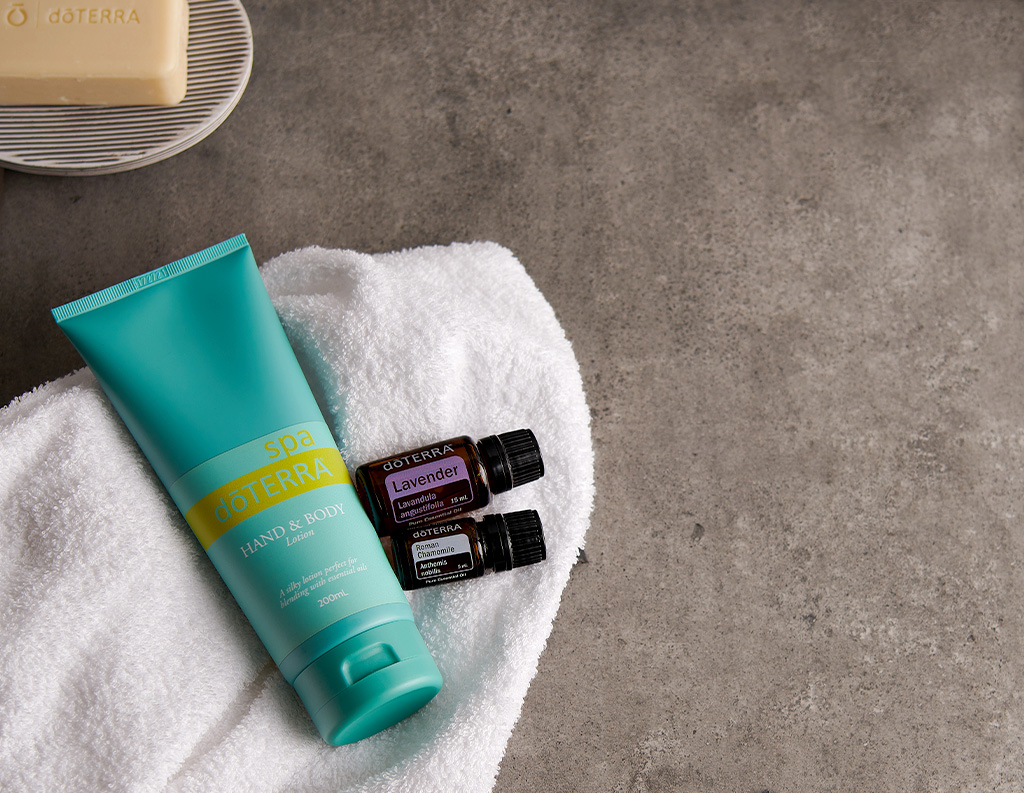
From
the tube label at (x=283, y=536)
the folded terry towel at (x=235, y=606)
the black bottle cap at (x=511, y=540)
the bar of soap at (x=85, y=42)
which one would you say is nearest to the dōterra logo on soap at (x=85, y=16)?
the bar of soap at (x=85, y=42)

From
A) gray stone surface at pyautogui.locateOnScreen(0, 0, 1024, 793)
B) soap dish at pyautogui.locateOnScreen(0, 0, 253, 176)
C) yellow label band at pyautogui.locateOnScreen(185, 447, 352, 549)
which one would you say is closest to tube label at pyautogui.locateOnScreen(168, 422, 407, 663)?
yellow label band at pyautogui.locateOnScreen(185, 447, 352, 549)

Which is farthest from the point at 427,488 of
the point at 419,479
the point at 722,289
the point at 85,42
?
the point at 85,42

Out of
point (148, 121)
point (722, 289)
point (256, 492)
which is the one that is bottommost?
point (722, 289)

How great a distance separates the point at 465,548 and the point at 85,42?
19.9 inches

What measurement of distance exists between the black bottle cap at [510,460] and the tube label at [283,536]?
98 mm

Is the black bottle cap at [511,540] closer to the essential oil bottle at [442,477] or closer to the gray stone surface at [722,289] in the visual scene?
the essential oil bottle at [442,477]

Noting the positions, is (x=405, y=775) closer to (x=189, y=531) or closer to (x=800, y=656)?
(x=189, y=531)

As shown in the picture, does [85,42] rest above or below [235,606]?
above

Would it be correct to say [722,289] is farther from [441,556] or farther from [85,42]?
[85,42]

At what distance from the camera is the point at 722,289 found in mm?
689

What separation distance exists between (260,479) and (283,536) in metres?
0.04

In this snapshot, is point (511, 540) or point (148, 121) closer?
point (511, 540)

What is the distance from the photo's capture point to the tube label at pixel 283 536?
45 centimetres

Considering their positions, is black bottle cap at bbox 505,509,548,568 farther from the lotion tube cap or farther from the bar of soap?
the bar of soap
